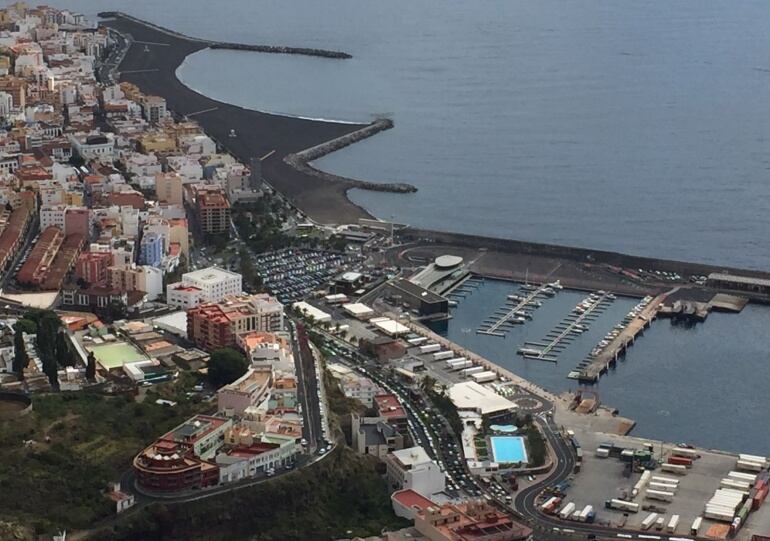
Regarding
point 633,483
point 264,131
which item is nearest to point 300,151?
point 264,131

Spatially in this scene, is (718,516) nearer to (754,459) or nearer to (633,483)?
(633,483)

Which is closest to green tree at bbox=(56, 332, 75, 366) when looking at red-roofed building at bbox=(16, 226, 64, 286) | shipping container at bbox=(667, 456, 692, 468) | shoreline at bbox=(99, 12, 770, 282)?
red-roofed building at bbox=(16, 226, 64, 286)

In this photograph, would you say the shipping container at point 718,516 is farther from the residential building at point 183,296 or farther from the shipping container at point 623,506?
the residential building at point 183,296

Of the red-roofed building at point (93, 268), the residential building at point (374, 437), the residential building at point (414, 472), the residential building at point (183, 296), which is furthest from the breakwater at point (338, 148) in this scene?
the residential building at point (414, 472)

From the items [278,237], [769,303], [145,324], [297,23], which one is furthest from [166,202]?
[297,23]

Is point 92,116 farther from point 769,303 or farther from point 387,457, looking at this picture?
point 387,457
